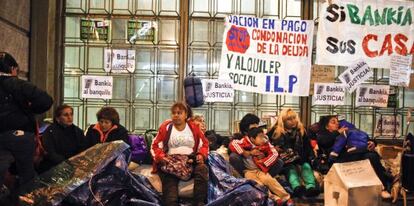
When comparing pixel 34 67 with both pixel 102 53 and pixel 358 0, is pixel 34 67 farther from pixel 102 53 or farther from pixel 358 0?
pixel 358 0

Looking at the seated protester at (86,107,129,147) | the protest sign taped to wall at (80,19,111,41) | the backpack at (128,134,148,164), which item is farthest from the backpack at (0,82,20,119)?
the protest sign taped to wall at (80,19,111,41)

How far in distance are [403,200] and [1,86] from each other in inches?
198

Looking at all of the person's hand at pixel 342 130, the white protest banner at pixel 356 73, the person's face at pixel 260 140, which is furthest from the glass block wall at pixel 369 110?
the person's face at pixel 260 140

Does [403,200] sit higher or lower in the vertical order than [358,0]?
lower

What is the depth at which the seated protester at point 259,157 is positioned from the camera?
6.44m

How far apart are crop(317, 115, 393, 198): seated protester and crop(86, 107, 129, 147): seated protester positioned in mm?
2754

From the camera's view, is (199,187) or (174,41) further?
(174,41)

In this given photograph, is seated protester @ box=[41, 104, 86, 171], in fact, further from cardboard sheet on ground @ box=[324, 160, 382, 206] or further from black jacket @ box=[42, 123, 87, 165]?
cardboard sheet on ground @ box=[324, 160, 382, 206]

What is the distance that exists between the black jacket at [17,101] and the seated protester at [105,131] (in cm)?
161

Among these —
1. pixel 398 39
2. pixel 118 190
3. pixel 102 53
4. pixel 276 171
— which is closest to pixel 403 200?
pixel 276 171

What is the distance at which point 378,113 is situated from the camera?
8.06m

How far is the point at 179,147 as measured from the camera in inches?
242

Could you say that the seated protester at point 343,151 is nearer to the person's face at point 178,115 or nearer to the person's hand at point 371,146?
the person's hand at point 371,146

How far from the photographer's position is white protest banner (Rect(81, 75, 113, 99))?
7613 mm
